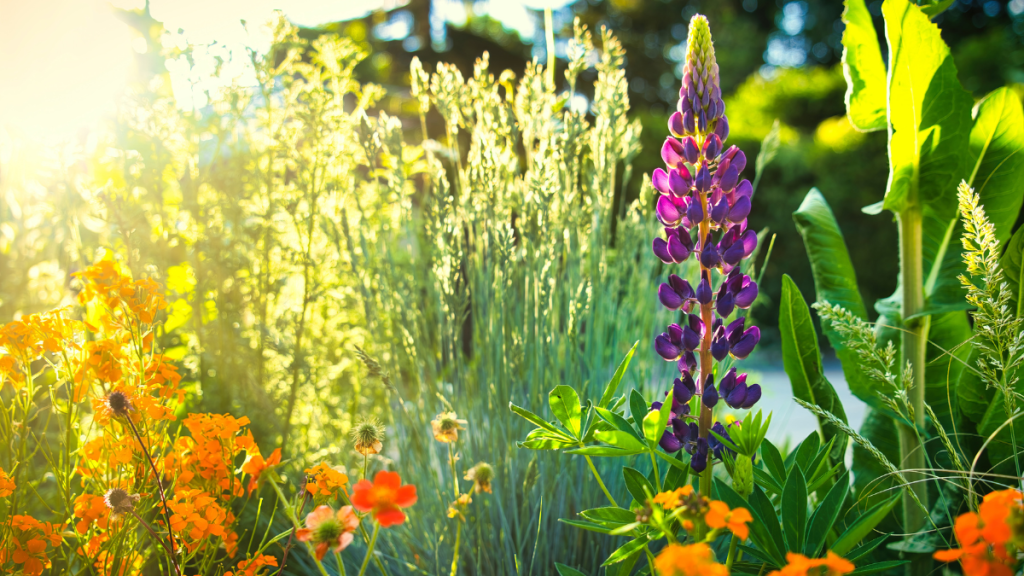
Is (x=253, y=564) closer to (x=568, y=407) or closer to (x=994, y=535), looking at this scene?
(x=568, y=407)

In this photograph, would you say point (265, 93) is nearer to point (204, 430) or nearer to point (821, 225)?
point (204, 430)

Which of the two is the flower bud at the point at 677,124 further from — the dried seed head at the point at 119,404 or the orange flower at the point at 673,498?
the dried seed head at the point at 119,404

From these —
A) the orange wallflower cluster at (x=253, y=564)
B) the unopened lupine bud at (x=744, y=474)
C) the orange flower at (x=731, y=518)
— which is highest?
the orange flower at (x=731, y=518)

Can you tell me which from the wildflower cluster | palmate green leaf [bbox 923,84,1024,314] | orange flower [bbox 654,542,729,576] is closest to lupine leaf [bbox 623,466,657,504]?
the wildflower cluster

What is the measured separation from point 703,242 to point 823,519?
0.43 m

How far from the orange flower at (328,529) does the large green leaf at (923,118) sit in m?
1.16

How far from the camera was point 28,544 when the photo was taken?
0.84 m

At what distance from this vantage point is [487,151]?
4.24ft

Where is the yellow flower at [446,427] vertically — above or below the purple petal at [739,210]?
below

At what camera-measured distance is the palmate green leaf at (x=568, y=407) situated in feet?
2.72

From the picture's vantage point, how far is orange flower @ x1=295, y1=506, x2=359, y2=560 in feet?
2.17

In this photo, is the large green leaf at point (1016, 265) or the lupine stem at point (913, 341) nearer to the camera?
the large green leaf at point (1016, 265)

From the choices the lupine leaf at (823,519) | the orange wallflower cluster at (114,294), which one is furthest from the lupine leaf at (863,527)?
the orange wallflower cluster at (114,294)

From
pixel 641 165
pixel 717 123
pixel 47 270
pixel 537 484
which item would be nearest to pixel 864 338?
pixel 717 123
